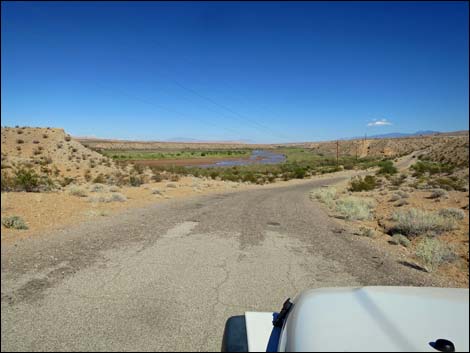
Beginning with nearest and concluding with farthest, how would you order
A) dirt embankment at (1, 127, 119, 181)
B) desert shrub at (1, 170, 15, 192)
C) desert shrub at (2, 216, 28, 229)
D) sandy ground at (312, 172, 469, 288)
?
sandy ground at (312, 172, 469, 288) → desert shrub at (2, 216, 28, 229) → desert shrub at (1, 170, 15, 192) → dirt embankment at (1, 127, 119, 181)

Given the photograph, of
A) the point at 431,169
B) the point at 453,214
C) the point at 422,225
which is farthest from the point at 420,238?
the point at 431,169

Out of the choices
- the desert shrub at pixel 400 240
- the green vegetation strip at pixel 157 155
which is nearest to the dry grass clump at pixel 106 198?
the desert shrub at pixel 400 240

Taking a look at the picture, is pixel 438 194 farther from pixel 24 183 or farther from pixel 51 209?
pixel 24 183

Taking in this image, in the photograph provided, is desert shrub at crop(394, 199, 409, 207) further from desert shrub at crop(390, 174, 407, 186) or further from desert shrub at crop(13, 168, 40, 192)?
desert shrub at crop(13, 168, 40, 192)

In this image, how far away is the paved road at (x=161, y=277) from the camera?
12.2 ft

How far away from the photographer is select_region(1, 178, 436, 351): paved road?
3717 millimetres

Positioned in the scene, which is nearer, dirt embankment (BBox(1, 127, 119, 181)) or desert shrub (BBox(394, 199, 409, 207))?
desert shrub (BBox(394, 199, 409, 207))

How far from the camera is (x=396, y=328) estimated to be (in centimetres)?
175

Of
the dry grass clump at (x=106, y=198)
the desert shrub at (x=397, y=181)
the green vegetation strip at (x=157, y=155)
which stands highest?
the green vegetation strip at (x=157, y=155)

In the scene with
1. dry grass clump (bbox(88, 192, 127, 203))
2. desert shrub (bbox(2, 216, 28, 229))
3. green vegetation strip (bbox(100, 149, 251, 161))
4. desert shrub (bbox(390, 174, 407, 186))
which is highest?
green vegetation strip (bbox(100, 149, 251, 161))

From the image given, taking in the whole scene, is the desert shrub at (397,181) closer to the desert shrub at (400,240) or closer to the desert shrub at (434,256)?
the desert shrub at (400,240)

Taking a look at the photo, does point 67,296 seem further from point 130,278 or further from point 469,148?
point 469,148

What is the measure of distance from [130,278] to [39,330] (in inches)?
71.3

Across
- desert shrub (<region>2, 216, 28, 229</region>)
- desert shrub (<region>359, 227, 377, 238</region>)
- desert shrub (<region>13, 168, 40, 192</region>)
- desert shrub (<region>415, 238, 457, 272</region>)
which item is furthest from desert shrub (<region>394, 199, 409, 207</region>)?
desert shrub (<region>13, 168, 40, 192</region>)
